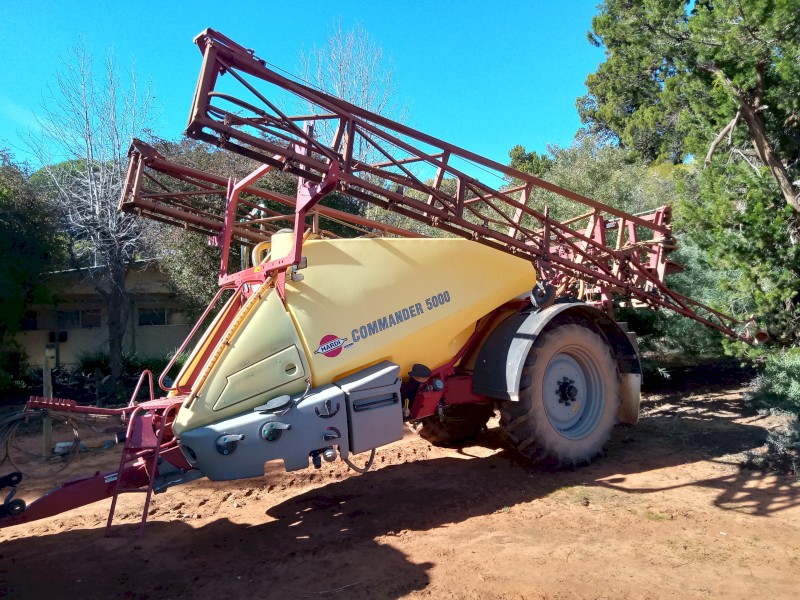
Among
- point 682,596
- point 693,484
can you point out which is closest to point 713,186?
point 693,484

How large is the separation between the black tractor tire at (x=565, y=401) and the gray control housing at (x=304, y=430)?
1.34m

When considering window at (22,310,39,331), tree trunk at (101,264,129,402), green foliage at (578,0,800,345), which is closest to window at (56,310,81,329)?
window at (22,310,39,331)

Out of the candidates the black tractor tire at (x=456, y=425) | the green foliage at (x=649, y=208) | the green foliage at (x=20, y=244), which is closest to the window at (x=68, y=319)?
the green foliage at (x=20, y=244)

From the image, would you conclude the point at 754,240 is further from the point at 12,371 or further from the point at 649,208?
the point at 12,371

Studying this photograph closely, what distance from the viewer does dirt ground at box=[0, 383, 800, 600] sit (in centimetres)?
332

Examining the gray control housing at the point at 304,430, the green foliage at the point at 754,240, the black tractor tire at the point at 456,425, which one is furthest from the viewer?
the green foliage at the point at 754,240

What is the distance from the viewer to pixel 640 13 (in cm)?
817

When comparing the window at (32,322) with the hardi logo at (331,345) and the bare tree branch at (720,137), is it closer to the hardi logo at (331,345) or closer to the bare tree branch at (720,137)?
the hardi logo at (331,345)

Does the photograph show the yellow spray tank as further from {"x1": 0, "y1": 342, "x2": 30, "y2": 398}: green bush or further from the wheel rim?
{"x1": 0, "y1": 342, "x2": 30, "y2": 398}: green bush

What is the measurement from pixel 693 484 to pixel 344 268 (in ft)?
12.0

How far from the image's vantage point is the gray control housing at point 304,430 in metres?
3.82

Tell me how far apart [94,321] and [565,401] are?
471 inches

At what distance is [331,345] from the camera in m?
4.27

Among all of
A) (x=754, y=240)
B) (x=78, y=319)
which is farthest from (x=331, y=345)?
(x=78, y=319)
